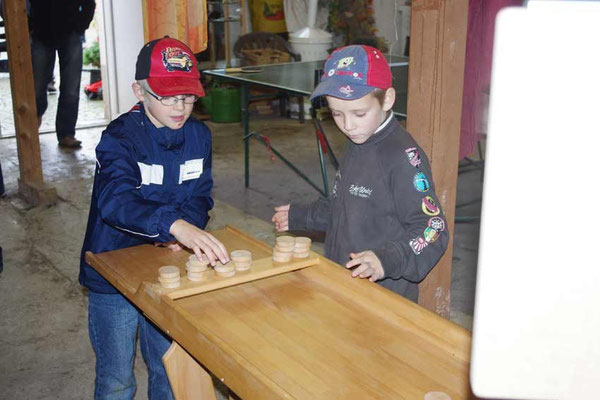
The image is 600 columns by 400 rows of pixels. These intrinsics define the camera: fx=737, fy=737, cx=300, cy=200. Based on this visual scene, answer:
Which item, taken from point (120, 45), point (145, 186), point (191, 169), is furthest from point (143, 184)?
point (120, 45)

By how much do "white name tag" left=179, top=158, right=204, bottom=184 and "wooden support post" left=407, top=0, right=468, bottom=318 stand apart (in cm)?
79

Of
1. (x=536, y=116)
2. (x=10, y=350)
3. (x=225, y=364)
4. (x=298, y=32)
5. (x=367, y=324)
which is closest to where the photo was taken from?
(x=536, y=116)

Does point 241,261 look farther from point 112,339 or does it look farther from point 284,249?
point 112,339

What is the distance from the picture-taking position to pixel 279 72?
5.91 meters

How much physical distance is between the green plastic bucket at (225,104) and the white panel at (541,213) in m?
7.73

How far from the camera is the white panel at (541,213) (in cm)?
65

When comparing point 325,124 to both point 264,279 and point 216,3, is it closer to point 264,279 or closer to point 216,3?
point 216,3

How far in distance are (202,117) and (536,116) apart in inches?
319

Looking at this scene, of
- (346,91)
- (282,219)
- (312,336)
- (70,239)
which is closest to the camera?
(312,336)

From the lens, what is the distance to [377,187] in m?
2.16

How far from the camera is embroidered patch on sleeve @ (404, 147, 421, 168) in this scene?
212 cm

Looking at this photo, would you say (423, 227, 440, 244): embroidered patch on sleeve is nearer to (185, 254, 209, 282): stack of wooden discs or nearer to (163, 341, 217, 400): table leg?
(185, 254, 209, 282): stack of wooden discs

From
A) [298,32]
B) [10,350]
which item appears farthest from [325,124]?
[10,350]

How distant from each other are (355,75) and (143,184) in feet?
2.39
